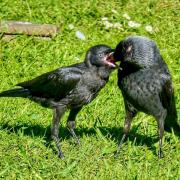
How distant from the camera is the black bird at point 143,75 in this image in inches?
264

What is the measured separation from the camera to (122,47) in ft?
22.0

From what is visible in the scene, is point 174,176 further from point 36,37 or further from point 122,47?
point 36,37

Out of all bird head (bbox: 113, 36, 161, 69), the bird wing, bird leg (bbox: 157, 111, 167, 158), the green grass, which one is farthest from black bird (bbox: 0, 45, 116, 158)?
bird leg (bbox: 157, 111, 167, 158)

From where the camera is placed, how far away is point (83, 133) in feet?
25.0

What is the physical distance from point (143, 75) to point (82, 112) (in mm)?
1743

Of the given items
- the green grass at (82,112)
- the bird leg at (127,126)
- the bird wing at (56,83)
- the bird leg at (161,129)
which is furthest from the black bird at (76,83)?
the bird leg at (161,129)

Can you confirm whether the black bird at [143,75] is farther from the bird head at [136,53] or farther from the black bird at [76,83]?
the black bird at [76,83]

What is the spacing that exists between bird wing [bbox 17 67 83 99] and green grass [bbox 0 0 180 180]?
517 millimetres

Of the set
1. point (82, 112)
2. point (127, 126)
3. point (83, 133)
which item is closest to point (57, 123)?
point (83, 133)

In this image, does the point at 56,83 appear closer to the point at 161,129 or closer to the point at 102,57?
the point at 102,57

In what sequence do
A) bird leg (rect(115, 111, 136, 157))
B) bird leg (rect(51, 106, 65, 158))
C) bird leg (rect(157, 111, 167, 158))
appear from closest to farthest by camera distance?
1. bird leg (rect(51, 106, 65, 158))
2. bird leg (rect(157, 111, 167, 158))
3. bird leg (rect(115, 111, 136, 157))

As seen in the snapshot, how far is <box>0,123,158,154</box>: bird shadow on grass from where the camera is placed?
7.42 metres

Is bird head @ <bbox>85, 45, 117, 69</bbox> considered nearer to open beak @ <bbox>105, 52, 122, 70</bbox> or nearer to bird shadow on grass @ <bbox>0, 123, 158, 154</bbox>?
open beak @ <bbox>105, 52, 122, 70</bbox>

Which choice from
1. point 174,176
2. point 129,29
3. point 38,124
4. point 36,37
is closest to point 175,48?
point 129,29
